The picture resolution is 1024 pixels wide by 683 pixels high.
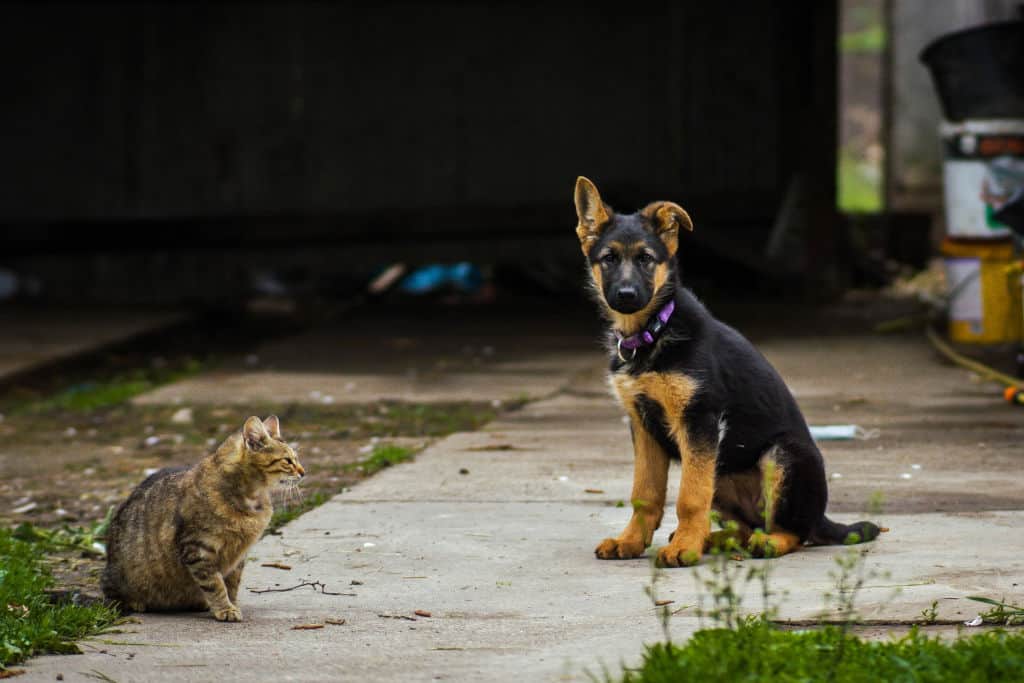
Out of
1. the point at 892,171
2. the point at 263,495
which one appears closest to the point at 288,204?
the point at 892,171

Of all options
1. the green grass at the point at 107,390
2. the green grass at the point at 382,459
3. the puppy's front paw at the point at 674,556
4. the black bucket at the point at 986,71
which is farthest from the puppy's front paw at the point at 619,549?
the black bucket at the point at 986,71

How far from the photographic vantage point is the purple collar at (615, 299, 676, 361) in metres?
5.72

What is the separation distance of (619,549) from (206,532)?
1.54 meters

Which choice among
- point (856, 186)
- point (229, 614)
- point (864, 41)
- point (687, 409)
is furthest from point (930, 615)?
point (864, 41)

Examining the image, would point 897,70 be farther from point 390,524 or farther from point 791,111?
point 390,524

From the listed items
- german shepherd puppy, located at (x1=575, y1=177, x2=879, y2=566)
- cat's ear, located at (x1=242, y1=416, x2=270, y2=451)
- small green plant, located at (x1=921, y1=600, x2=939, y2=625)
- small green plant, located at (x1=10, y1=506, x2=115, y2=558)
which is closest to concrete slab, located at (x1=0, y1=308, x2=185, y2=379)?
small green plant, located at (x1=10, y1=506, x2=115, y2=558)

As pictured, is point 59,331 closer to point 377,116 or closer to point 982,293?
point 377,116

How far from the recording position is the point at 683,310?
19.1 feet

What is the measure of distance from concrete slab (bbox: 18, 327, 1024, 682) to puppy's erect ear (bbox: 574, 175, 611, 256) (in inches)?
47.7

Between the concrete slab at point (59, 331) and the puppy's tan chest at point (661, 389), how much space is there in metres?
6.78

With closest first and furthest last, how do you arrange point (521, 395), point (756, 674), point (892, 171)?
point (756, 674)
point (521, 395)
point (892, 171)

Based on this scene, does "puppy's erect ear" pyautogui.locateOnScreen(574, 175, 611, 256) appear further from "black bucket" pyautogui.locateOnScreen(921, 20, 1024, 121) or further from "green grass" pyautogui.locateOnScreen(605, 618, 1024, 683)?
"black bucket" pyautogui.locateOnScreen(921, 20, 1024, 121)

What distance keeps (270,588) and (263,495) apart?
433 millimetres

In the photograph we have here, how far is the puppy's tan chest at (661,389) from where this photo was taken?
18.5ft
